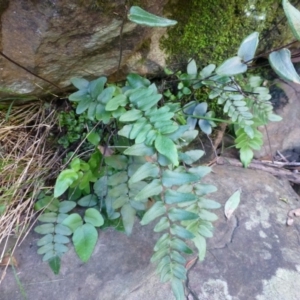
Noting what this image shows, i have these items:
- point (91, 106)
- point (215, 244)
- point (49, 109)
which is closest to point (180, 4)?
point (91, 106)

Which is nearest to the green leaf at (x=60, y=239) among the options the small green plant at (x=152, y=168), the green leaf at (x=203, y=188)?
the small green plant at (x=152, y=168)

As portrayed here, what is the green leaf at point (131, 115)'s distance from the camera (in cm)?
102

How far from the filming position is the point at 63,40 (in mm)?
1089

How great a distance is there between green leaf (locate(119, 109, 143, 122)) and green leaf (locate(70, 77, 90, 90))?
0.20 metres

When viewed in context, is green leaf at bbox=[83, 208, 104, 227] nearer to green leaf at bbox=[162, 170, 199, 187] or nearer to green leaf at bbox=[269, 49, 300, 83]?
green leaf at bbox=[162, 170, 199, 187]

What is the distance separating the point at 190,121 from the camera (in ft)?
4.52

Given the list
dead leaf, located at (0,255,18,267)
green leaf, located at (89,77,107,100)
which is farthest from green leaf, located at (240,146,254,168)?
dead leaf, located at (0,255,18,267)

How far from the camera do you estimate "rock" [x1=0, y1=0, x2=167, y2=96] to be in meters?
1.01

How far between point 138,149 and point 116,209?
0.92ft

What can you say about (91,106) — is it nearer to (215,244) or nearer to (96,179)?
(96,179)

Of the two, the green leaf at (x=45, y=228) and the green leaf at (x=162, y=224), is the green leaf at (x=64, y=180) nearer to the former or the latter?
the green leaf at (x=45, y=228)

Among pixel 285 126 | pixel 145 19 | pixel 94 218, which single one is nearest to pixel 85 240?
pixel 94 218

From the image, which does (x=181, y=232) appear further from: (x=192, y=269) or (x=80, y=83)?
(x=80, y=83)

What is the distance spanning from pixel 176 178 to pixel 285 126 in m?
1.01
